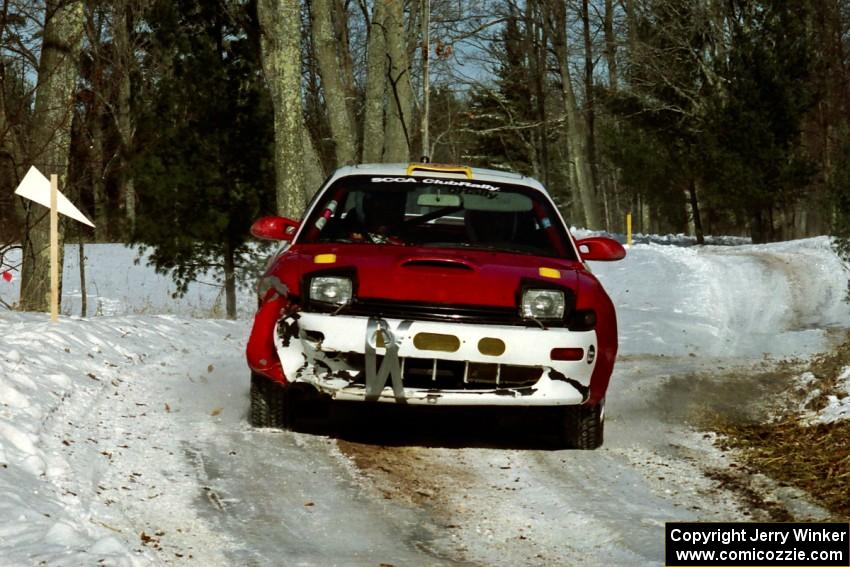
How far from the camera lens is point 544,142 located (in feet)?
149

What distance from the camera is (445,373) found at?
19.4 feet

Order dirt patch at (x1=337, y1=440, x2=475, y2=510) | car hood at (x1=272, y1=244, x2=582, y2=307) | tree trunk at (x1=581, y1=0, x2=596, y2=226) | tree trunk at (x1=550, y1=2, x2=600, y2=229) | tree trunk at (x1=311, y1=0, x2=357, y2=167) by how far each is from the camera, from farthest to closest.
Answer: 1. tree trunk at (x1=581, y1=0, x2=596, y2=226)
2. tree trunk at (x1=550, y1=2, x2=600, y2=229)
3. tree trunk at (x1=311, y1=0, x2=357, y2=167)
4. car hood at (x1=272, y1=244, x2=582, y2=307)
5. dirt patch at (x1=337, y1=440, x2=475, y2=510)

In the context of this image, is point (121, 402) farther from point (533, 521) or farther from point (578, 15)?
point (578, 15)

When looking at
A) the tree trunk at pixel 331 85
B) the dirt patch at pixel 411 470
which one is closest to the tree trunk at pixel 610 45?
the tree trunk at pixel 331 85

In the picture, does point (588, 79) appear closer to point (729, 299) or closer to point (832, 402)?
point (729, 299)

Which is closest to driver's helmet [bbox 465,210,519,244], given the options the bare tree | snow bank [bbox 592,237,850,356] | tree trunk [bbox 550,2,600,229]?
snow bank [bbox 592,237,850,356]

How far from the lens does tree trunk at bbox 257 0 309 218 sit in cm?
1562

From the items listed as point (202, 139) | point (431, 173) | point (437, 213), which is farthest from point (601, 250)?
point (202, 139)

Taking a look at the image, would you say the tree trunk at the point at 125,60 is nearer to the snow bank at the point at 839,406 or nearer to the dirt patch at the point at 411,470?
the snow bank at the point at 839,406

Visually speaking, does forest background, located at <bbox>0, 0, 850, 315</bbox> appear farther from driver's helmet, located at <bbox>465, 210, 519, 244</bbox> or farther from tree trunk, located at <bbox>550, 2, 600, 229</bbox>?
driver's helmet, located at <bbox>465, 210, 519, 244</bbox>

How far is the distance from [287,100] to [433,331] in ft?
34.0

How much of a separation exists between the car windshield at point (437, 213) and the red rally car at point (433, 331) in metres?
0.58

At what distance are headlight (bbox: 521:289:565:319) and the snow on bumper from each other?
0.10 meters

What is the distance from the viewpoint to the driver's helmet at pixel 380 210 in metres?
7.51
